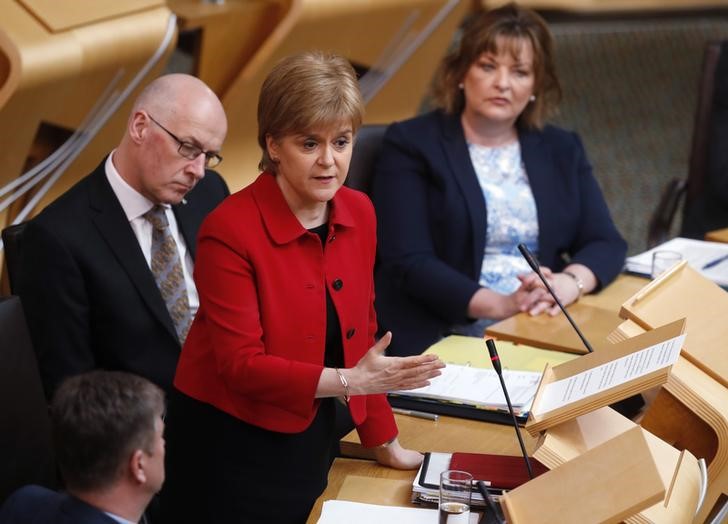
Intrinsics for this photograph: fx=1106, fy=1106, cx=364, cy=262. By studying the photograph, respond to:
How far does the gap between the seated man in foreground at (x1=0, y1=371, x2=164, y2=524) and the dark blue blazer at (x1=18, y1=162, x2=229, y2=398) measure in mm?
764

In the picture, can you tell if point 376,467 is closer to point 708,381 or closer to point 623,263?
point 708,381

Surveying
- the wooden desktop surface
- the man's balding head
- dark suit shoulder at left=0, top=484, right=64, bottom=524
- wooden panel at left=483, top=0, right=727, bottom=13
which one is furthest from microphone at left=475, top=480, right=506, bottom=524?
wooden panel at left=483, top=0, right=727, bottom=13

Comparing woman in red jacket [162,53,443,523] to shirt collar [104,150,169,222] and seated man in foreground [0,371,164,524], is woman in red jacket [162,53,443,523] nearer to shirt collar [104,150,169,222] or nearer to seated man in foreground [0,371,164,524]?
seated man in foreground [0,371,164,524]

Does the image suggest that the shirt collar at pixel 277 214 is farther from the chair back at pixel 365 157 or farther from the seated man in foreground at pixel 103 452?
the chair back at pixel 365 157

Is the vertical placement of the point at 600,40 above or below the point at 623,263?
above

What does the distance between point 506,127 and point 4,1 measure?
4.83 feet

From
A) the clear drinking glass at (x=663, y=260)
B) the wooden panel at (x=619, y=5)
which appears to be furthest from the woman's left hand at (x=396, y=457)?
the wooden panel at (x=619, y=5)

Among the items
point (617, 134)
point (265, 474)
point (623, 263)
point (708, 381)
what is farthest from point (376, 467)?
point (617, 134)

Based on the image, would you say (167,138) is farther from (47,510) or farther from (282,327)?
(47,510)

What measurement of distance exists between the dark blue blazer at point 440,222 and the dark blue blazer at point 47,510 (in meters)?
1.64

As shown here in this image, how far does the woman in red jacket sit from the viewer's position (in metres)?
1.89

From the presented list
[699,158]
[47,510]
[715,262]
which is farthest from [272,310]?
[699,158]

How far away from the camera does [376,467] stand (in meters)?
2.01

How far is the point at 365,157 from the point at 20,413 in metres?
1.46
